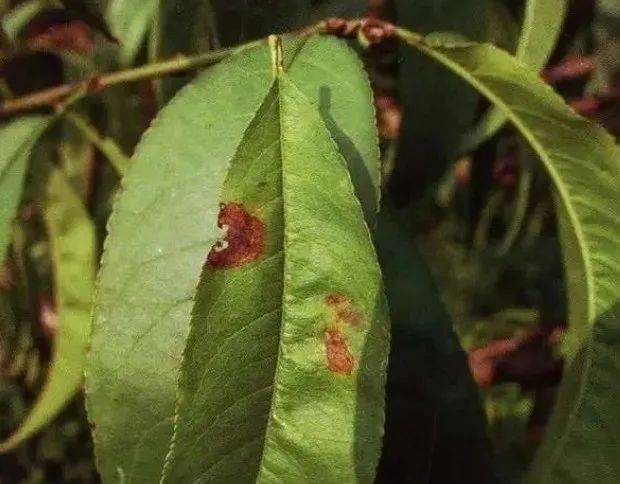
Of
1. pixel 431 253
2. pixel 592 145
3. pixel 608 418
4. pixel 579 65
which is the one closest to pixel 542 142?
pixel 592 145

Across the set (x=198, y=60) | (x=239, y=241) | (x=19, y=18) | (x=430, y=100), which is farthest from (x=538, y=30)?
(x=19, y=18)

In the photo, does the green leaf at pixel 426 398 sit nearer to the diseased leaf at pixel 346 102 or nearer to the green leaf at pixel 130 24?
the diseased leaf at pixel 346 102

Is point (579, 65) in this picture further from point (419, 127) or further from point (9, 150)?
point (9, 150)

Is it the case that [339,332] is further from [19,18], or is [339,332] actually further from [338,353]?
[19,18]

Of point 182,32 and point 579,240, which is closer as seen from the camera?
point 579,240

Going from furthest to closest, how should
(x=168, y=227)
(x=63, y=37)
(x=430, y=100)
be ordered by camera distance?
(x=63, y=37) → (x=430, y=100) → (x=168, y=227)

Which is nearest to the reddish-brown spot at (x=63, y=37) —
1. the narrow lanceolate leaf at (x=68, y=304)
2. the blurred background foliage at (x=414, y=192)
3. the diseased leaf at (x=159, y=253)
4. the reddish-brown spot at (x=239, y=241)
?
the blurred background foliage at (x=414, y=192)
